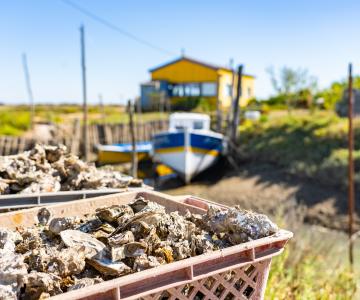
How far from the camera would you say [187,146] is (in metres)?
18.9

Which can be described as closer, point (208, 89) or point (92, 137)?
point (92, 137)

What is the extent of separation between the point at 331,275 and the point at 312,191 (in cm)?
1044

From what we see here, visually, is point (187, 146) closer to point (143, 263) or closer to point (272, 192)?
point (272, 192)

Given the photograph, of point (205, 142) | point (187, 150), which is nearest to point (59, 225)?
point (187, 150)

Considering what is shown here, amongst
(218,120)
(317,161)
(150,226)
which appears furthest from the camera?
(218,120)

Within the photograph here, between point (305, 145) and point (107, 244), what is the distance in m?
18.1

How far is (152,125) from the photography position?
26609mm

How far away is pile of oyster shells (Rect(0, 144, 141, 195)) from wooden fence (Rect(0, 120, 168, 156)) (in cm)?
1631

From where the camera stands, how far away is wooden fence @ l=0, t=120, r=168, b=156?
65.0 ft

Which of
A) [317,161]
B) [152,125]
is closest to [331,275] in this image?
[317,161]

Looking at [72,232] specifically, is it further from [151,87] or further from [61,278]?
[151,87]

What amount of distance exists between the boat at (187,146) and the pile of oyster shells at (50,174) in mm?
15150

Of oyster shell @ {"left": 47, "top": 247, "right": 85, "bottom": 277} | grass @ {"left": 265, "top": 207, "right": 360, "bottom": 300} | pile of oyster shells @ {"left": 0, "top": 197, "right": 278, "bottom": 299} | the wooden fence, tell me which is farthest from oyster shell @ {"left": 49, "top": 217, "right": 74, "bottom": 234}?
the wooden fence

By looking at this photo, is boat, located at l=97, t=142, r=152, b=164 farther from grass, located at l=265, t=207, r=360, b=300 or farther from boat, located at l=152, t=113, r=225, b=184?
grass, located at l=265, t=207, r=360, b=300
